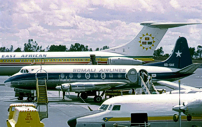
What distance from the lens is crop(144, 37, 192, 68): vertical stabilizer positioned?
45750 millimetres

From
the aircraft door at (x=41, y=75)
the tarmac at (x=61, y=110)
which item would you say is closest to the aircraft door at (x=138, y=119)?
the tarmac at (x=61, y=110)

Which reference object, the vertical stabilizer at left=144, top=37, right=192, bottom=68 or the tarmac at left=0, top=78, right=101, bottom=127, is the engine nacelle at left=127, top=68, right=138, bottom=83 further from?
the vertical stabilizer at left=144, top=37, right=192, bottom=68

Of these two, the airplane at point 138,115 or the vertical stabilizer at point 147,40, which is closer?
the airplane at point 138,115

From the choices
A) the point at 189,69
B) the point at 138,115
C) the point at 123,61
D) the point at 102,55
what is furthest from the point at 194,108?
the point at 102,55

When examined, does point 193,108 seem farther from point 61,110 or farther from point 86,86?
point 86,86

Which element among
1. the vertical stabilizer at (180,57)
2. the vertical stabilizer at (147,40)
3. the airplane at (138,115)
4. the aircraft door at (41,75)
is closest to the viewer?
the airplane at (138,115)

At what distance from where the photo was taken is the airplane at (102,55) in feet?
193

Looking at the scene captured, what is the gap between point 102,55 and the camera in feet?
194

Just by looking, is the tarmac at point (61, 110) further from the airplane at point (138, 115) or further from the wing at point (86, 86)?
the airplane at point (138, 115)

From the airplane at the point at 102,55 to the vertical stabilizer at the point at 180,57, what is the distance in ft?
41.6

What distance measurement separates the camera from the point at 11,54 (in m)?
60.3

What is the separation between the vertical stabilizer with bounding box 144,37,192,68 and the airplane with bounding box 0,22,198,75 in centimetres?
1268

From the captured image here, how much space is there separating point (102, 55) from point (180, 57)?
52.8ft

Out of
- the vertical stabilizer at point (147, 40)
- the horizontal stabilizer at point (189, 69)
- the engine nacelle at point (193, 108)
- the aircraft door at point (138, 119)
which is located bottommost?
the aircraft door at point (138, 119)
